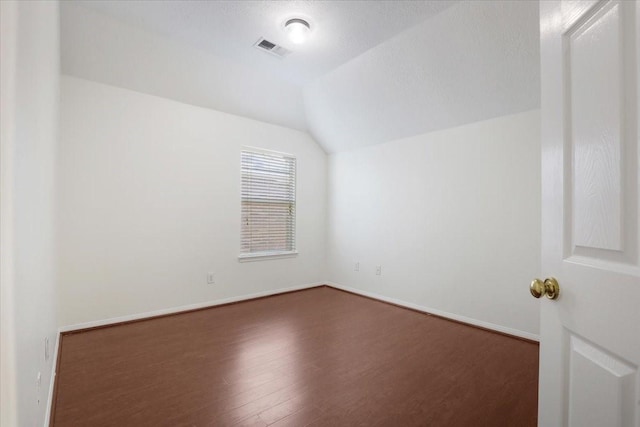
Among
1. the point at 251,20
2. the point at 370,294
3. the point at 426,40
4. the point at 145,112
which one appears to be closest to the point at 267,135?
the point at 145,112

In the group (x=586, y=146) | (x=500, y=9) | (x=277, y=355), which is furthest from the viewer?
(x=277, y=355)

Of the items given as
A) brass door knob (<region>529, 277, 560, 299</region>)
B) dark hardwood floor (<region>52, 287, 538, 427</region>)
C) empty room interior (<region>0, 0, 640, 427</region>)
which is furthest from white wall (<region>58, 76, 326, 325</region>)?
brass door knob (<region>529, 277, 560, 299</region>)

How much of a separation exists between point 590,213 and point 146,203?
3.62m

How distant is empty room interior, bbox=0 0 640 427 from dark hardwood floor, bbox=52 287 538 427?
0.02m

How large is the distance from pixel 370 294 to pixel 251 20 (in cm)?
353

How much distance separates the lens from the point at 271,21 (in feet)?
8.46

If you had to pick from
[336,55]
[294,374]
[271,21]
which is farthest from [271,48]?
[294,374]

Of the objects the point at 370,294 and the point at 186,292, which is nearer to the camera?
the point at 186,292

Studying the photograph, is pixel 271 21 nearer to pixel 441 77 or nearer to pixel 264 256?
pixel 441 77

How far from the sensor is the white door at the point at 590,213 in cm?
66

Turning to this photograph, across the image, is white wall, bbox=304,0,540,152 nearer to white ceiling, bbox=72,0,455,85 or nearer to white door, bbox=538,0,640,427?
white ceiling, bbox=72,0,455,85

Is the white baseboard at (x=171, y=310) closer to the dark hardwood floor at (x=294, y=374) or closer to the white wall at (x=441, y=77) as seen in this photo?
the dark hardwood floor at (x=294, y=374)

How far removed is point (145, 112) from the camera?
329cm

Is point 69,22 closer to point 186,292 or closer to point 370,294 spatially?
point 186,292
